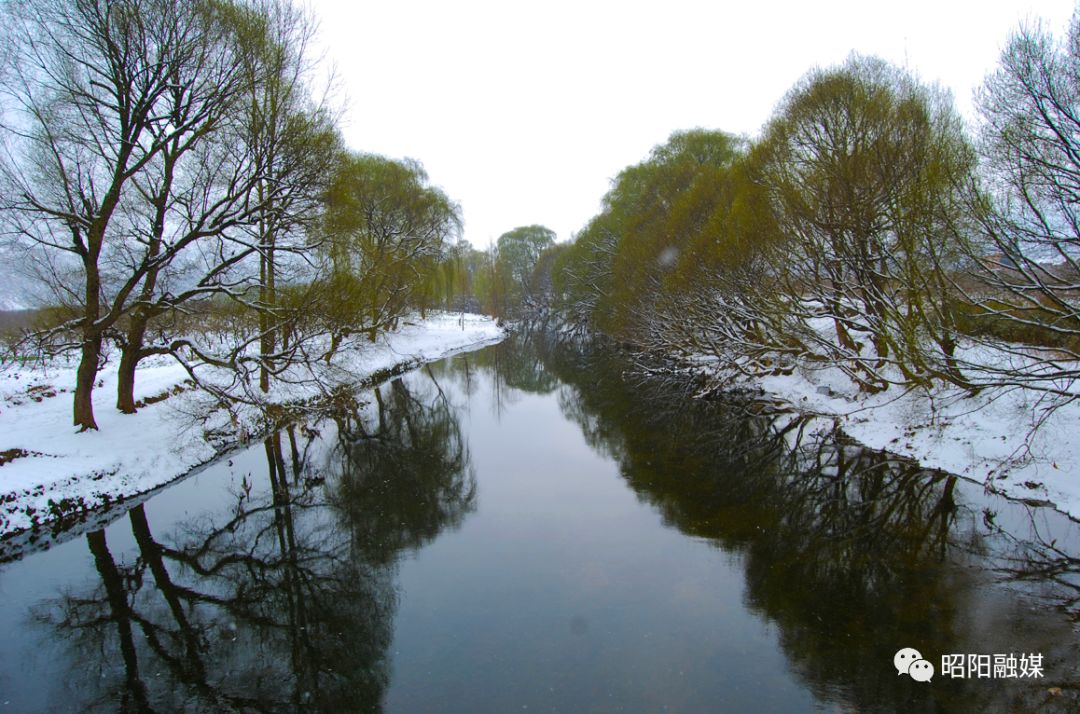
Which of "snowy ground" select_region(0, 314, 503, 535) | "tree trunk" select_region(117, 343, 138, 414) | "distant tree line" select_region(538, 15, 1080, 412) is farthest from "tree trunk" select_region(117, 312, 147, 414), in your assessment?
"distant tree line" select_region(538, 15, 1080, 412)

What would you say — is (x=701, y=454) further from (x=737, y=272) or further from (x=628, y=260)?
(x=628, y=260)

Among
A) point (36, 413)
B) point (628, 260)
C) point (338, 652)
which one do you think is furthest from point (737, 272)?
point (36, 413)

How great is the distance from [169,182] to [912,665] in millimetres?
15946

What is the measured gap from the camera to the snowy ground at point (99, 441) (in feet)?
31.8

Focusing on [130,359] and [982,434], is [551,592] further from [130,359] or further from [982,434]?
[130,359]

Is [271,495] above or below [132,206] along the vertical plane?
below

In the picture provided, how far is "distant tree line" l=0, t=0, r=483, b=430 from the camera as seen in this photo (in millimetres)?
11094

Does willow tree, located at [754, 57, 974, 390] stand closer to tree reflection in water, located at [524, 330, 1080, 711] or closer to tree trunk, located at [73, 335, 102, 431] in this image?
tree reflection in water, located at [524, 330, 1080, 711]

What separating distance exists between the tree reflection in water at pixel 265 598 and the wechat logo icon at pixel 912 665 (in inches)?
199

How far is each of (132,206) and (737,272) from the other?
16353 mm

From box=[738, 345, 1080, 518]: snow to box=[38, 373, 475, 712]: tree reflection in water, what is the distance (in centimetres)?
965

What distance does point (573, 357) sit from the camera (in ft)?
121

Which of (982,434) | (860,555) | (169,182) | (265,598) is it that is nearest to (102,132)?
(169,182)

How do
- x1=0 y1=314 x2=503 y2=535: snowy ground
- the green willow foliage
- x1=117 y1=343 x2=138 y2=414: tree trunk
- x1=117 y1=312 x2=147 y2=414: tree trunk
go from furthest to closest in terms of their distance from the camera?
x1=117 y1=343 x2=138 y2=414: tree trunk, x1=117 y1=312 x2=147 y2=414: tree trunk, the green willow foliage, x1=0 y1=314 x2=503 y2=535: snowy ground
